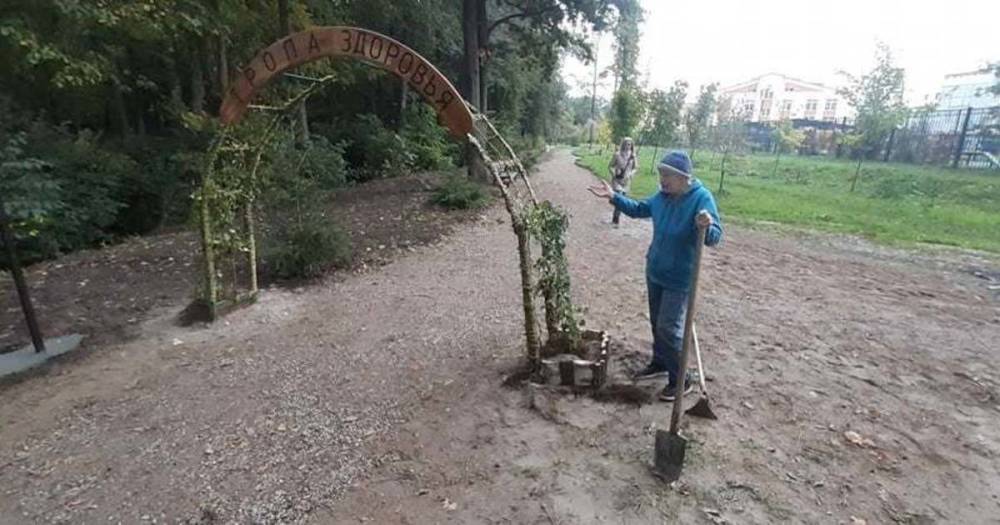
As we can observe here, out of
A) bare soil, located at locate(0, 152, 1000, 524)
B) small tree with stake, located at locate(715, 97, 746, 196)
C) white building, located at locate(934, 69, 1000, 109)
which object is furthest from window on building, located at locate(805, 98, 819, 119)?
bare soil, located at locate(0, 152, 1000, 524)

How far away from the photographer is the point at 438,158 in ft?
50.6

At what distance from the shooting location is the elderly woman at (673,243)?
3379mm

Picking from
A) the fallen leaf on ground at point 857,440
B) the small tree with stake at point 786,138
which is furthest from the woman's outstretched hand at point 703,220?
the small tree with stake at point 786,138

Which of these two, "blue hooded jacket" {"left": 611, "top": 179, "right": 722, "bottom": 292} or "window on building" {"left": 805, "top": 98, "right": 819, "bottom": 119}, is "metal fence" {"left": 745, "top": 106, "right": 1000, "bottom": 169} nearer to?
"blue hooded jacket" {"left": 611, "top": 179, "right": 722, "bottom": 292}

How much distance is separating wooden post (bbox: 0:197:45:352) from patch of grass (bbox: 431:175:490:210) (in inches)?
277

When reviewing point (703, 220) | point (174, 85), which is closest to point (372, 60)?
point (703, 220)

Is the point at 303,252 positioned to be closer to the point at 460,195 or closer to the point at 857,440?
the point at 460,195

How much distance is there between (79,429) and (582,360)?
351cm

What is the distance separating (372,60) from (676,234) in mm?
2672

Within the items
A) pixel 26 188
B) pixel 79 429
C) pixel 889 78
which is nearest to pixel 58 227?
pixel 26 188

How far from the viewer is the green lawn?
9945 mm

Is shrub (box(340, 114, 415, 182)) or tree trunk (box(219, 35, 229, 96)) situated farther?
shrub (box(340, 114, 415, 182))

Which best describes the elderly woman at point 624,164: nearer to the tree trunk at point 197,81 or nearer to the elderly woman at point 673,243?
the elderly woman at point 673,243

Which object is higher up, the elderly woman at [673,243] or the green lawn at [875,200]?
the elderly woman at [673,243]
